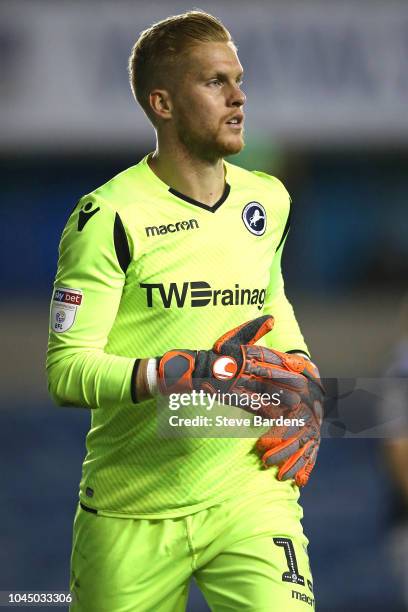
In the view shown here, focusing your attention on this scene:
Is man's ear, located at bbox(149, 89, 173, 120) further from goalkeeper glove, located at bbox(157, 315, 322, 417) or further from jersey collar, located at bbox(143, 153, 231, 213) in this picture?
goalkeeper glove, located at bbox(157, 315, 322, 417)

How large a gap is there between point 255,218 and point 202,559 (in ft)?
3.46

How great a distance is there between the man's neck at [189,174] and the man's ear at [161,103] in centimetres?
11

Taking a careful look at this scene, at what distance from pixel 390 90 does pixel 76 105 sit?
13.3ft

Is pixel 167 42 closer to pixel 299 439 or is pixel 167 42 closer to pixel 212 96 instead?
pixel 212 96

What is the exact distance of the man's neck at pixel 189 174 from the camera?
400 cm

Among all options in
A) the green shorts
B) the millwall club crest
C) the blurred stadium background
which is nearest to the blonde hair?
the millwall club crest

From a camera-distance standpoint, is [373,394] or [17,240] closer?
[373,394]

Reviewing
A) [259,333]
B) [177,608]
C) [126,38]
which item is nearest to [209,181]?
A: [259,333]

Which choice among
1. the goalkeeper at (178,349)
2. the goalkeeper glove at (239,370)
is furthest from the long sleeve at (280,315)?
the goalkeeper glove at (239,370)

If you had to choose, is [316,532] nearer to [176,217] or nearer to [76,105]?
[176,217]

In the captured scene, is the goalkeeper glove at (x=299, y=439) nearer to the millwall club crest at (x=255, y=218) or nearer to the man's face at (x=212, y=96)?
the millwall club crest at (x=255, y=218)

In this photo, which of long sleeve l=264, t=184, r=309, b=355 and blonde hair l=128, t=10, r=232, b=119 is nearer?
blonde hair l=128, t=10, r=232, b=119

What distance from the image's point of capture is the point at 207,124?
12.8 feet

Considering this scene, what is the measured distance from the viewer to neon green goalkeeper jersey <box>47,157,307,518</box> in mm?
3771
